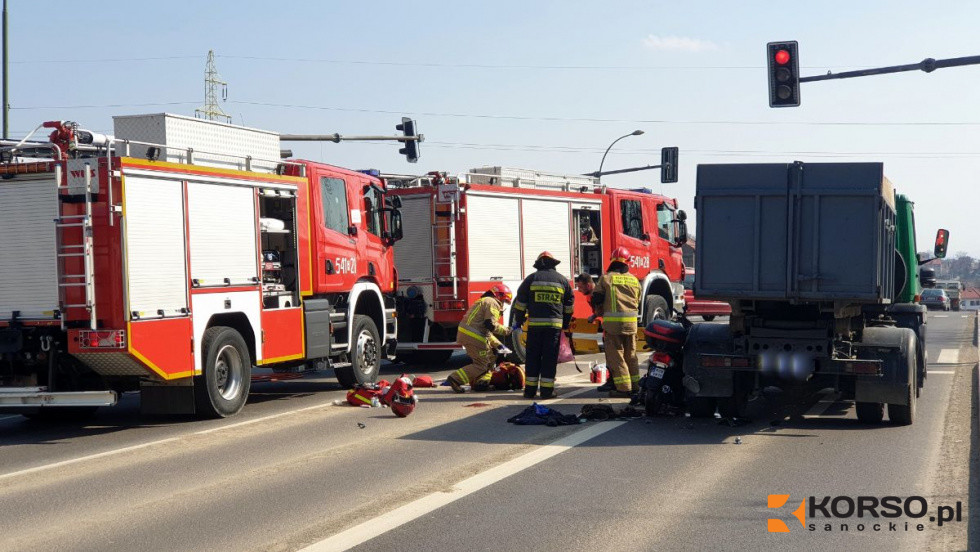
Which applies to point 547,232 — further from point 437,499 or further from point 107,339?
point 437,499

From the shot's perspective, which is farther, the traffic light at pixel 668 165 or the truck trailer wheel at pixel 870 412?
the traffic light at pixel 668 165

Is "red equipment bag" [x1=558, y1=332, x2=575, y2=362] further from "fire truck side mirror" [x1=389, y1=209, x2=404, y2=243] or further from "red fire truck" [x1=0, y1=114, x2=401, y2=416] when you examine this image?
"red fire truck" [x1=0, y1=114, x2=401, y2=416]

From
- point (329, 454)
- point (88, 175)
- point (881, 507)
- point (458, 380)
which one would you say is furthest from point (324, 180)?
point (881, 507)

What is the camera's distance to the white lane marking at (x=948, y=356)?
58.4 feet

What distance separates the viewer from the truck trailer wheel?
1005 centimetres

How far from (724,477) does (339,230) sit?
23.8ft

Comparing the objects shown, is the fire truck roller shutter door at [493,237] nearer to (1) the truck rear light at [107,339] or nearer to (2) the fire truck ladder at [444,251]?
(2) the fire truck ladder at [444,251]

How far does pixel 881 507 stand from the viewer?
661 centimetres

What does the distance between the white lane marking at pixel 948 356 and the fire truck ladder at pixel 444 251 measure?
8209mm

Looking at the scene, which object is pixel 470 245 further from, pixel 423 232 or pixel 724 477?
pixel 724 477

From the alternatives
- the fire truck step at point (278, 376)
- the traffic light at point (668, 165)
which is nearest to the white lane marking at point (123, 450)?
the fire truck step at point (278, 376)

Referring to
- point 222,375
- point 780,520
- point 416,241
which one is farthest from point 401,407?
point 416,241

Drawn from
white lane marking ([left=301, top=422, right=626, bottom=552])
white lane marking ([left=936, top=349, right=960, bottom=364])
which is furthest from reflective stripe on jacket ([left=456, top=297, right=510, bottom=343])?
white lane marking ([left=936, top=349, right=960, bottom=364])

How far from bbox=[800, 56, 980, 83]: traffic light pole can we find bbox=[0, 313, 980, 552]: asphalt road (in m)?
6.96
